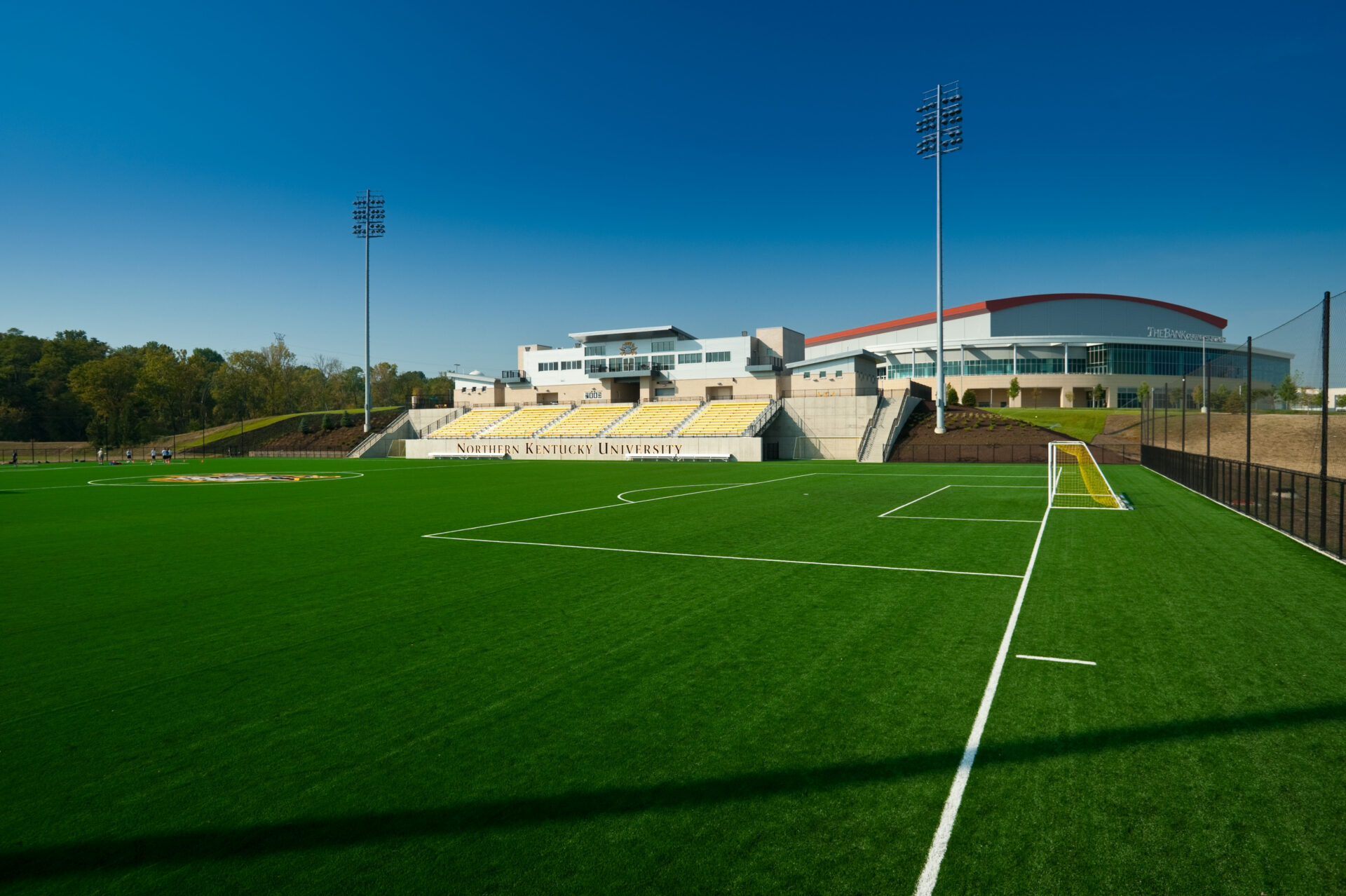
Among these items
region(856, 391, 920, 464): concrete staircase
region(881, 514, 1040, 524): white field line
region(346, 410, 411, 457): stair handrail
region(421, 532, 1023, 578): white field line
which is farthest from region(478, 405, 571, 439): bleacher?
region(421, 532, 1023, 578): white field line

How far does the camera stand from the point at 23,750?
4301 mm

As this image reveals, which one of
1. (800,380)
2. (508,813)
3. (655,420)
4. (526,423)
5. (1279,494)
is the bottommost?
(508,813)

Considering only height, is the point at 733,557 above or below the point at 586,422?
below

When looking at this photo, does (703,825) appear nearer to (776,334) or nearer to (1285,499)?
(1285,499)

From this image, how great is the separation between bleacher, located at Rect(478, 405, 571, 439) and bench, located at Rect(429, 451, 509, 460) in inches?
118

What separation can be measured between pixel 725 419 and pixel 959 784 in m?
47.6

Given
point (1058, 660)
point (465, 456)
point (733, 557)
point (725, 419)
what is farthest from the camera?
point (465, 456)

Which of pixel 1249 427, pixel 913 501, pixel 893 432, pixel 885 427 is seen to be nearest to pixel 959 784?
pixel 1249 427

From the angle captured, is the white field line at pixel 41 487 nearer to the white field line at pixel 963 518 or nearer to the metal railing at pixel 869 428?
the white field line at pixel 963 518

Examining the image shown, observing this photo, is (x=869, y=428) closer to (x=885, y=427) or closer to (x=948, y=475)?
(x=885, y=427)

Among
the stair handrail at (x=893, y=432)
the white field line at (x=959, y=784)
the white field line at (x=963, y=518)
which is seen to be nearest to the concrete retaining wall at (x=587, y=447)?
the stair handrail at (x=893, y=432)

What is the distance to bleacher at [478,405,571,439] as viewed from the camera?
56906 millimetres

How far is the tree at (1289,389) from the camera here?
41.1 ft

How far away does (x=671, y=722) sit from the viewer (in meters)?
4.70
